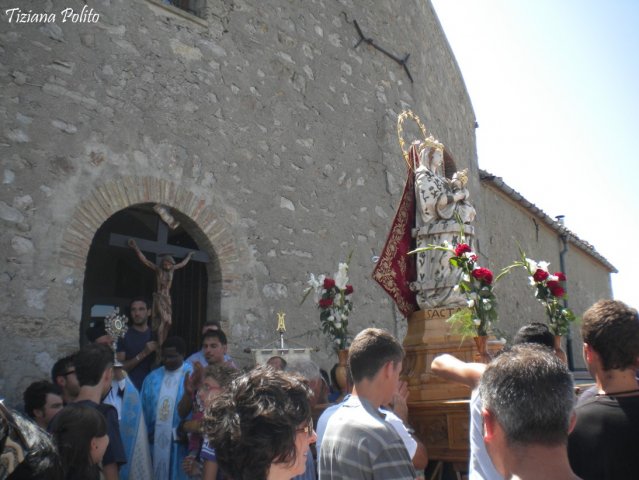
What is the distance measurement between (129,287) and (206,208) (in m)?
2.67

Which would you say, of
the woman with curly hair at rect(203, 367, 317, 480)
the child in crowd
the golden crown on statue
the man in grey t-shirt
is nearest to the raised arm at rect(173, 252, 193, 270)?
the child in crowd

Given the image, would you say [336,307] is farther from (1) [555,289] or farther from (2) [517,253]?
(2) [517,253]

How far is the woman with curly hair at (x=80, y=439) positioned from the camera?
254 centimetres

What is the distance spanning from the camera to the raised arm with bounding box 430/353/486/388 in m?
2.55

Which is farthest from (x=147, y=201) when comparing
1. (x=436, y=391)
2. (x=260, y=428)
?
(x=260, y=428)

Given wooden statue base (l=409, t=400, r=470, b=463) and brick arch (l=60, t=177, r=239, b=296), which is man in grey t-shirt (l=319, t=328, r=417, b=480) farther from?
brick arch (l=60, t=177, r=239, b=296)

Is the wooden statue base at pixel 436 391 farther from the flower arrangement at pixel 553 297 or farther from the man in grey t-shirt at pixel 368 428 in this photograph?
the man in grey t-shirt at pixel 368 428

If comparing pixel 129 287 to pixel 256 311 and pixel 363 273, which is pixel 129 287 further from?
pixel 363 273

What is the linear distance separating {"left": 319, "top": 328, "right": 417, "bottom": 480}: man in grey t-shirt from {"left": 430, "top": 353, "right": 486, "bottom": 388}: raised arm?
237 mm

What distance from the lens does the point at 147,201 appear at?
6160 millimetres

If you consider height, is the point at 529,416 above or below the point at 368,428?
above

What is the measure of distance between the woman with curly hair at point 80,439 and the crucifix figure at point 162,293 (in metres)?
3.24

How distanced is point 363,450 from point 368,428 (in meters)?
0.08

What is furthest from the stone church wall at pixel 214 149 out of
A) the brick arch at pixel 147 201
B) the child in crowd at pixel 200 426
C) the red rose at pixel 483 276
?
the red rose at pixel 483 276
